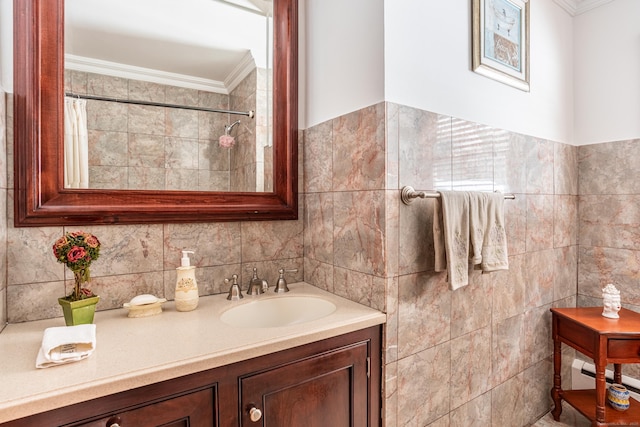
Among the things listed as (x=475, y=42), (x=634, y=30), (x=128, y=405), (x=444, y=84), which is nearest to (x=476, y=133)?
(x=444, y=84)

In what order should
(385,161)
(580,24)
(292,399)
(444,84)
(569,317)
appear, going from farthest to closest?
(580,24)
(569,317)
(444,84)
(385,161)
(292,399)

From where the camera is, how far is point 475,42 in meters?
1.47

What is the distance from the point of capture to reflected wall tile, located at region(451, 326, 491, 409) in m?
1.40

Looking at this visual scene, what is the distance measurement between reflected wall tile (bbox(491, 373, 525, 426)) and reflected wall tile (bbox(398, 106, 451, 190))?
1.10 metres

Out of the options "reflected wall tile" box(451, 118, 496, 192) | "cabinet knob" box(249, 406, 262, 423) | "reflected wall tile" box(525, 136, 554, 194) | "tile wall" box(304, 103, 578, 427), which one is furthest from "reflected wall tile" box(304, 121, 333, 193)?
"reflected wall tile" box(525, 136, 554, 194)

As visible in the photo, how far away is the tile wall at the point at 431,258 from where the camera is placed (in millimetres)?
1210

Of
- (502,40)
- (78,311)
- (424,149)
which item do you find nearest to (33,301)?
(78,311)

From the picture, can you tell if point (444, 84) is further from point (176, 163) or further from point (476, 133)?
point (176, 163)

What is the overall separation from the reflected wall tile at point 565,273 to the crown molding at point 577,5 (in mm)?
1509

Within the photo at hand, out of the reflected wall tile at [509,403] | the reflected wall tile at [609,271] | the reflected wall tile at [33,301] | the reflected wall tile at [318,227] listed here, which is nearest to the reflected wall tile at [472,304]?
the reflected wall tile at [509,403]

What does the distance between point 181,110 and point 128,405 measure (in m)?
1.12

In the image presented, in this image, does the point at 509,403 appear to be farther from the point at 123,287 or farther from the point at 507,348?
the point at 123,287

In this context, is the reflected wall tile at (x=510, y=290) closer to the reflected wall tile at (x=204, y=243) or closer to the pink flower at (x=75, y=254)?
the reflected wall tile at (x=204, y=243)

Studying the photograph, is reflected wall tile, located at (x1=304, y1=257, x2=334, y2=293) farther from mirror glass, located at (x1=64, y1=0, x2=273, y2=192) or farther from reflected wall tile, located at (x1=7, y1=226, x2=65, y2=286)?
reflected wall tile, located at (x1=7, y1=226, x2=65, y2=286)
